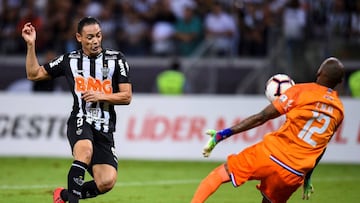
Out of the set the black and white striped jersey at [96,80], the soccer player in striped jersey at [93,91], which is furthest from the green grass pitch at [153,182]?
the black and white striped jersey at [96,80]

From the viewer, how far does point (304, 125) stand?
8234 millimetres

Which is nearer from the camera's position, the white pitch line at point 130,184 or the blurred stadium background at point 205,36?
the white pitch line at point 130,184

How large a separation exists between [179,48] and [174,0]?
4.53 feet

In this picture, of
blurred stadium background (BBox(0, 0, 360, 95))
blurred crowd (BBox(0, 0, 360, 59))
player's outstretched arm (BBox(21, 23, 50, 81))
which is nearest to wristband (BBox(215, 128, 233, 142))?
player's outstretched arm (BBox(21, 23, 50, 81))

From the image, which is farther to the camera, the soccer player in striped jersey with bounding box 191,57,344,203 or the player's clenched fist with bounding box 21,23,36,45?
the player's clenched fist with bounding box 21,23,36,45

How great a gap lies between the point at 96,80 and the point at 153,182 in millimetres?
4912

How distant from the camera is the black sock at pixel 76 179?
880 centimetres

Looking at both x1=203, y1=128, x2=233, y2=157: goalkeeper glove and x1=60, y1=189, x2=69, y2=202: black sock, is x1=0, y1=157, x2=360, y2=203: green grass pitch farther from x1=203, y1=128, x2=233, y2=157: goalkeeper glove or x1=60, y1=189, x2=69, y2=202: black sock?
x1=203, y1=128, x2=233, y2=157: goalkeeper glove

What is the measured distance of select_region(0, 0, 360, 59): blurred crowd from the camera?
20.6m

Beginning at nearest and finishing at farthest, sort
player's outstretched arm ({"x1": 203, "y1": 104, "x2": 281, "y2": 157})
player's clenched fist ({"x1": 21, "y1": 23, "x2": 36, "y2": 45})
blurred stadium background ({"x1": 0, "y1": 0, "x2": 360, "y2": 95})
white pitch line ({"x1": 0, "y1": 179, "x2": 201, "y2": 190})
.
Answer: player's outstretched arm ({"x1": 203, "y1": 104, "x2": 281, "y2": 157}), player's clenched fist ({"x1": 21, "y1": 23, "x2": 36, "y2": 45}), white pitch line ({"x1": 0, "y1": 179, "x2": 201, "y2": 190}), blurred stadium background ({"x1": 0, "y1": 0, "x2": 360, "y2": 95})

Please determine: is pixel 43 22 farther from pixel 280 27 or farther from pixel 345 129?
pixel 345 129

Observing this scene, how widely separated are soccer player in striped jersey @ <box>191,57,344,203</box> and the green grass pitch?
3377 mm

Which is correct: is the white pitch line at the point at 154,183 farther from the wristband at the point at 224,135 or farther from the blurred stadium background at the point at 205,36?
the wristband at the point at 224,135

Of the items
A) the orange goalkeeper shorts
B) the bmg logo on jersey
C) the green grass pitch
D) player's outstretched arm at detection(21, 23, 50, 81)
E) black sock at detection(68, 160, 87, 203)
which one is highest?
player's outstretched arm at detection(21, 23, 50, 81)
